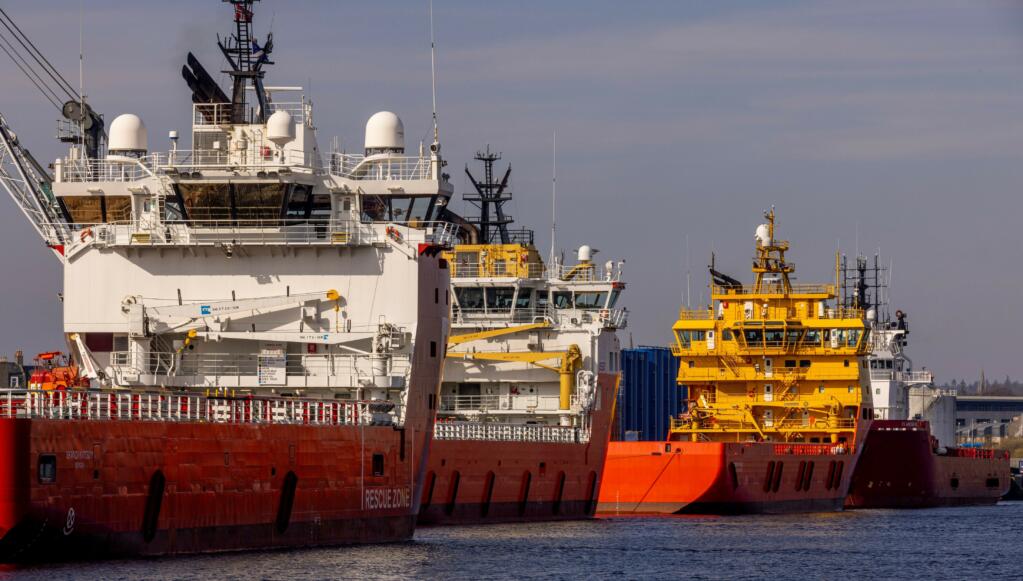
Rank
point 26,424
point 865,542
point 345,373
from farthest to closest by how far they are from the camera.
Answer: point 865,542, point 345,373, point 26,424

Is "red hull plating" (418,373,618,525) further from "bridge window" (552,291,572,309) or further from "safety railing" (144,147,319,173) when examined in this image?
"safety railing" (144,147,319,173)

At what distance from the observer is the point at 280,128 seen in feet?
164

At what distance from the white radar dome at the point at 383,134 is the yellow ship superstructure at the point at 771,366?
2945 centimetres

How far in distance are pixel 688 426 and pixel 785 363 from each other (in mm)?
4526

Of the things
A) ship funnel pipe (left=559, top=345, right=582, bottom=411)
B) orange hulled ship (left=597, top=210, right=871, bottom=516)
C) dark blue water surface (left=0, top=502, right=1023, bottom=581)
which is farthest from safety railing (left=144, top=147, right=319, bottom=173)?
orange hulled ship (left=597, top=210, right=871, bottom=516)

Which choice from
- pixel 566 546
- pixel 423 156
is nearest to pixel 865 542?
pixel 566 546

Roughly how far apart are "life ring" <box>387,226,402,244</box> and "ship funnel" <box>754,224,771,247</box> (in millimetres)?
34200

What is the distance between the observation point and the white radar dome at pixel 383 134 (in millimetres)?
52875

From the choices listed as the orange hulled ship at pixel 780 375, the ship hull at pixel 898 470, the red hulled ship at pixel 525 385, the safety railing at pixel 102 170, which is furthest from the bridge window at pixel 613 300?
the safety railing at pixel 102 170

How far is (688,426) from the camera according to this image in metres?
80.1

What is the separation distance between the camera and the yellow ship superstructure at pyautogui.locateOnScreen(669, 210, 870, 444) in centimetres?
8006

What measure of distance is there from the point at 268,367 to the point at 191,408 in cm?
731

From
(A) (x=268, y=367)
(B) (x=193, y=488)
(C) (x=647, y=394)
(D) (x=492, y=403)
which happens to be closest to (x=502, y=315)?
(D) (x=492, y=403)

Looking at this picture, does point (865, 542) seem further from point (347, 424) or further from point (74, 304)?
point (74, 304)
